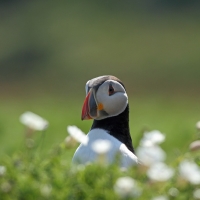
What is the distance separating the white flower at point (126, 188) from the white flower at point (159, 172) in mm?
79

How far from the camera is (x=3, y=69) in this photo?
19922 mm

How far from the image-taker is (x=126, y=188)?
2.19 meters

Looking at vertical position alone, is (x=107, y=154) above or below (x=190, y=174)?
above

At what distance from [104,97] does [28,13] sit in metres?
20.4

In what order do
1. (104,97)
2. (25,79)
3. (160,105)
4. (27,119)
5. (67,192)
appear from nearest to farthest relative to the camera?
(67,192) < (27,119) < (104,97) < (160,105) < (25,79)

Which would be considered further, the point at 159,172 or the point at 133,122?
the point at 133,122

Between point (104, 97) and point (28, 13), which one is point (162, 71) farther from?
point (104, 97)

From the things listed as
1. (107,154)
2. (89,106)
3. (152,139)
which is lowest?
(152,139)

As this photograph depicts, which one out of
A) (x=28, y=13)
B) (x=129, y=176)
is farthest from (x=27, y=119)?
(x=28, y=13)

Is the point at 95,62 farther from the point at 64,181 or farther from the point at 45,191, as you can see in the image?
the point at 45,191

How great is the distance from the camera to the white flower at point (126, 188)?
7.20 ft

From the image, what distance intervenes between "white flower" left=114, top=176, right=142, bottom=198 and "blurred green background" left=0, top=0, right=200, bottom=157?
8333mm

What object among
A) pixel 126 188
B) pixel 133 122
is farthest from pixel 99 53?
pixel 126 188

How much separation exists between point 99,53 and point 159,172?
61.6ft
